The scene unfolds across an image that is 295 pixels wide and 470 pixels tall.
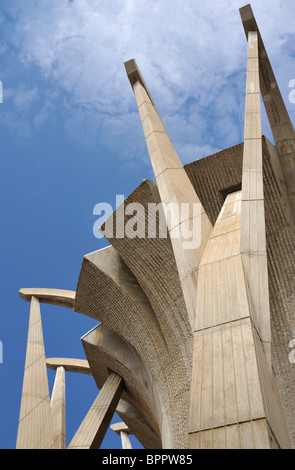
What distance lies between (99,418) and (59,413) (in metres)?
2.33

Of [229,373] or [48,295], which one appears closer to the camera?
[229,373]

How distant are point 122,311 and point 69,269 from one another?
52.1m

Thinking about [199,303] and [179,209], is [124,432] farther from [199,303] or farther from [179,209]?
[199,303]

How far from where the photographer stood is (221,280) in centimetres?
490

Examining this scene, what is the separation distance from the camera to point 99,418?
11.1 metres

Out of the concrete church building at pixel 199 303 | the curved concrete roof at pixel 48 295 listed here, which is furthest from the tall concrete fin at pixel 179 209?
the curved concrete roof at pixel 48 295

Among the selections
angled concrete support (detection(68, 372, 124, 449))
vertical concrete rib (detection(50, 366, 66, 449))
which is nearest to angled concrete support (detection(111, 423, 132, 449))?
vertical concrete rib (detection(50, 366, 66, 449))

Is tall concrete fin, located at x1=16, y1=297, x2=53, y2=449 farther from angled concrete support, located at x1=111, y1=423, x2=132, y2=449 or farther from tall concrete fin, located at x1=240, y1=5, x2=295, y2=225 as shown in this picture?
angled concrete support, located at x1=111, y1=423, x2=132, y2=449

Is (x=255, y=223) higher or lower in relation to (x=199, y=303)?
higher

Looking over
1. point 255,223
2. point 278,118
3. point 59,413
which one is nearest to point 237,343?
point 255,223

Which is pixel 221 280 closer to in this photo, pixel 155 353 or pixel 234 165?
pixel 234 165

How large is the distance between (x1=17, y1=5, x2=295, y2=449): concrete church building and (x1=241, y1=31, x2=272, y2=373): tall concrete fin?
0.5 inches

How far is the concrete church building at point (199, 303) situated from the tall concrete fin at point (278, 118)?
0.8 inches

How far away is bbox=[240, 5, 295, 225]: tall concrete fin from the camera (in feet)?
29.5
